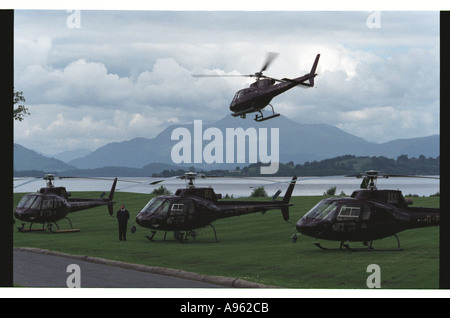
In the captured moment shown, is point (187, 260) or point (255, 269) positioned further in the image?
point (187, 260)

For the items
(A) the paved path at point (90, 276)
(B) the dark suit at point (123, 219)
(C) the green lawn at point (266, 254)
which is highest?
(B) the dark suit at point (123, 219)

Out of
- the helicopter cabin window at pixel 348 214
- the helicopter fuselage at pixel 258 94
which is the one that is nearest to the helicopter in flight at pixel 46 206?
the helicopter fuselage at pixel 258 94

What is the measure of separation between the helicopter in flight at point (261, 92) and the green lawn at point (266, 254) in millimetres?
5983

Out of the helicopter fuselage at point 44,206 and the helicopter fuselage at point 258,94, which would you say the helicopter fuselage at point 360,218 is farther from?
the helicopter fuselage at point 44,206

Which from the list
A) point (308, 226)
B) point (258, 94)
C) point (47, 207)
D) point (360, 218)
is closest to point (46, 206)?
point (47, 207)

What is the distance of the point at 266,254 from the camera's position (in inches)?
1029

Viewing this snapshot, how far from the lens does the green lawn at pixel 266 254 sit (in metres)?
21.1

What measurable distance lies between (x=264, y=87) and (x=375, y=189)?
7117 millimetres

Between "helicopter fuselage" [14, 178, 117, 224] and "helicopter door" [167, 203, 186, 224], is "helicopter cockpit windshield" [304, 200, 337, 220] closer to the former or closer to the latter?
"helicopter door" [167, 203, 186, 224]

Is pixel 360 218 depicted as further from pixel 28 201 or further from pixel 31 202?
pixel 28 201

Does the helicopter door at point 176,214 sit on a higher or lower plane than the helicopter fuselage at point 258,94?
lower

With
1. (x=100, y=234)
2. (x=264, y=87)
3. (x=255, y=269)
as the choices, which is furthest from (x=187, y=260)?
(x=100, y=234)
